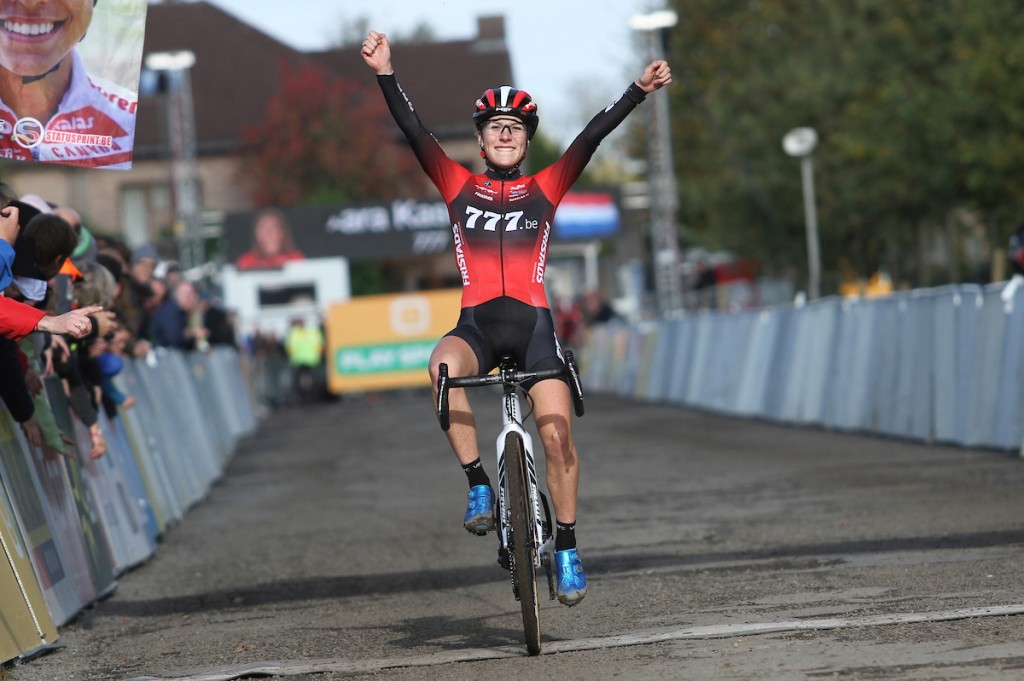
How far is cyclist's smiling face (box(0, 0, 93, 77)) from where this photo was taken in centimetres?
918

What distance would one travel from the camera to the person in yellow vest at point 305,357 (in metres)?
40.0

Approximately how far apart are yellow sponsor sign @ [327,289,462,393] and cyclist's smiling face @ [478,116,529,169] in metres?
34.3

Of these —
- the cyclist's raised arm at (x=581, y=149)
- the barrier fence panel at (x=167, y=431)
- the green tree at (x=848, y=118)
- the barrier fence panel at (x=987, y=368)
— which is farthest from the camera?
the green tree at (x=848, y=118)

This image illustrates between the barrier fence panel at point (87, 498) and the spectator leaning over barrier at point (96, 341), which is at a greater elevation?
the spectator leaning over barrier at point (96, 341)

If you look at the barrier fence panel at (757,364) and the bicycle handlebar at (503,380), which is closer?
the bicycle handlebar at (503,380)

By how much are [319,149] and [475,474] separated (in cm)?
6514

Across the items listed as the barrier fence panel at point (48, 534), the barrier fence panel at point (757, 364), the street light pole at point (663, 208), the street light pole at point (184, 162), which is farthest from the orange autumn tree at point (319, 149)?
the barrier fence panel at point (48, 534)

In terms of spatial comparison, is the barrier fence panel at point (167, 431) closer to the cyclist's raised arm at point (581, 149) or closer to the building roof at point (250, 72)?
the cyclist's raised arm at point (581, 149)

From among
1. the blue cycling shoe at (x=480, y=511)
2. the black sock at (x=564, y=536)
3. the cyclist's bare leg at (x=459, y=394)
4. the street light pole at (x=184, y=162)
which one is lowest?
the black sock at (x=564, y=536)

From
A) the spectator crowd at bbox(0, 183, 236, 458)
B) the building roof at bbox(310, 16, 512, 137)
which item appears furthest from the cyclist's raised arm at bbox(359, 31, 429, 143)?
the building roof at bbox(310, 16, 512, 137)

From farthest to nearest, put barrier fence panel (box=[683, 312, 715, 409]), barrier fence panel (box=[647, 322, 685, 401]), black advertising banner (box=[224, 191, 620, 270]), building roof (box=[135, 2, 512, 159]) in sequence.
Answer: building roof (box=[135, 2, 512, 159]) < black advertising banner (box=[224, 191, 620, 270]) < barrier fence panel (box=[647, 322, 685, 401]) < barrier fence panel (box=[683, 312, 715, 409])

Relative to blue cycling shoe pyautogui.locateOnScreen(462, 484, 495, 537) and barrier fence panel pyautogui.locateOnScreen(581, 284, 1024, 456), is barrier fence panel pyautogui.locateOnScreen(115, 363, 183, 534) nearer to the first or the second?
blue cycling shoe pyautogui.locateOnScreen(462, 484, 495, 537)

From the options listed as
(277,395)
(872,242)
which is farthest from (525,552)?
(872,242)

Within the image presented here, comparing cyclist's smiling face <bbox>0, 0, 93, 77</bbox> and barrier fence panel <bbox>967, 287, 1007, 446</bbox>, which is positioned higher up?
cyclist's smiling face <bbox>0, 0, 93, 77</bbox>
